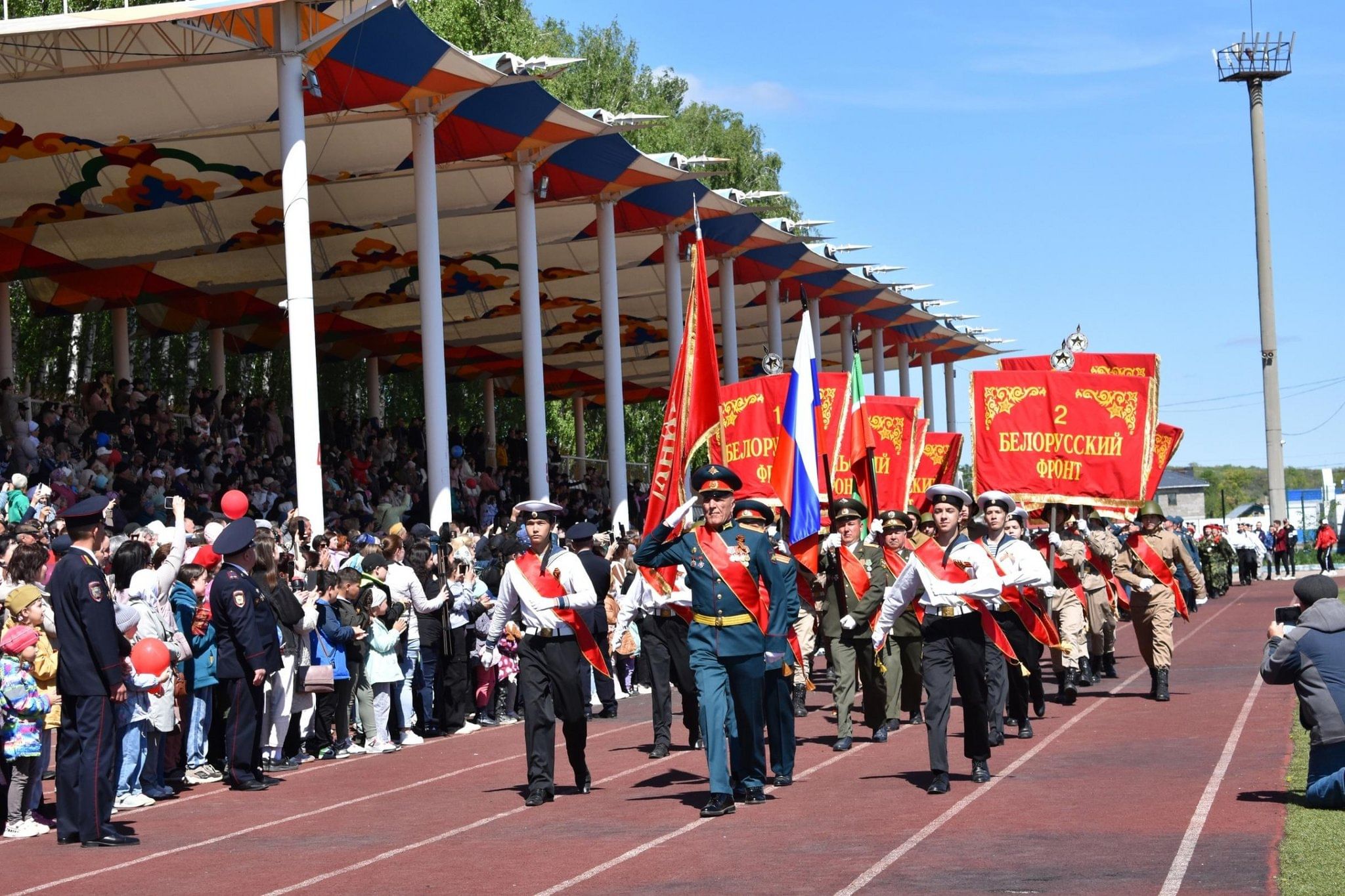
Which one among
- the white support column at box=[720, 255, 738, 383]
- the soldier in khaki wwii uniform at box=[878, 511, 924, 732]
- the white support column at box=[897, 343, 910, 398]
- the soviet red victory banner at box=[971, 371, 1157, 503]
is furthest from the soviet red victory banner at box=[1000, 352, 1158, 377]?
the white support column at box=[897, 343, 910, 398]

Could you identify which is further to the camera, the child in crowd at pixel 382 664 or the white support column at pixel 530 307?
the white support column at pixel 530 307

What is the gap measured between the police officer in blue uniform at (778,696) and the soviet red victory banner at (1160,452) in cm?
850

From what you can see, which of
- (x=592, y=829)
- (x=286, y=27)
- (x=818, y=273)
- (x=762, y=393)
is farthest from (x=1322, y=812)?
(x=818, y=273)

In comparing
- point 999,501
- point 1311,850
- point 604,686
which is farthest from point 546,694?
point 604,686

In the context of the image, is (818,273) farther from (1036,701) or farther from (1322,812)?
(1322,812)

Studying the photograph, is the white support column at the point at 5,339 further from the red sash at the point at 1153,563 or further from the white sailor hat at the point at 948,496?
the white sailor hat at the point at 948,496

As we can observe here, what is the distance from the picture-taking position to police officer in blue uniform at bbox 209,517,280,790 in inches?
501

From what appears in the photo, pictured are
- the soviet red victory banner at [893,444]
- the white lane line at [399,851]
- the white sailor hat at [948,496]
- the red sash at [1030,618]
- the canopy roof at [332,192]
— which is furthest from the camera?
the soviet red victory banner at [893,444]

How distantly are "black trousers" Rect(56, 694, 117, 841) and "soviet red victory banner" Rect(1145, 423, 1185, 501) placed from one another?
12.1 meters

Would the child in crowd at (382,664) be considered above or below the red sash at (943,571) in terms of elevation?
below

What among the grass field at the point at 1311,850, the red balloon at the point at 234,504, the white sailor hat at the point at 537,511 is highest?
the red balloon at the point at 234,504

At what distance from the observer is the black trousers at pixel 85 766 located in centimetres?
1046

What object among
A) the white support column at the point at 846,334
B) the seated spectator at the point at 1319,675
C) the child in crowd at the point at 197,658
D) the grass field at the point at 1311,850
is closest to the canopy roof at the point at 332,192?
the white support column at the point at 846,334

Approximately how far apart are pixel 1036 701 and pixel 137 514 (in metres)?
12.3
